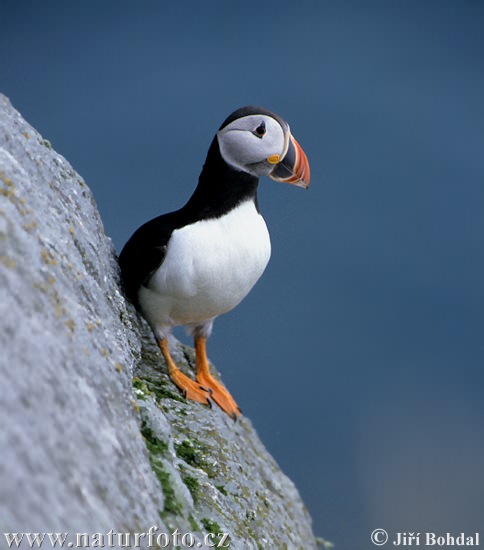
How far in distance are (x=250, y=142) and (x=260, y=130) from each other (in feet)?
0.25

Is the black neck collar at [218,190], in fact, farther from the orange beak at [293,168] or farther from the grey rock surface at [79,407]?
the grey rock surface at [79,407]

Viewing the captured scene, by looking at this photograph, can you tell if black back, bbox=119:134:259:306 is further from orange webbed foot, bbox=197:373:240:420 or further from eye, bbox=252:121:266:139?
orange webbed foot, bbox=197:373:240:420

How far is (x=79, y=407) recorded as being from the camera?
91.2 inches

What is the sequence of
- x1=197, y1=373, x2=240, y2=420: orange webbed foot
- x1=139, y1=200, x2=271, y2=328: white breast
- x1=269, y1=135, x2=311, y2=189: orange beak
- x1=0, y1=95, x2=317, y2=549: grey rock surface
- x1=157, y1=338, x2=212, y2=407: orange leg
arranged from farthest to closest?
x1=197, y1=373, x2=240, y2=420: orange webbed foot < x1=157, y1=338, x2=212, y2=407: orange leg < x1=269, y1=135, x2=311, y2=189: orange beak < x1=139, y1=200, x2=271, y2=328: white breast < x1=0, y1=95, x2=317, y2=549: grey rock surface

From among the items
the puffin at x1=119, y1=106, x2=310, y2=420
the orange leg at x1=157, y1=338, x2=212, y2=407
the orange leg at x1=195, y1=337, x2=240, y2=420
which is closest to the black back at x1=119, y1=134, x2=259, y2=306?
the puffin at x1=119, y1=106, x2=310, y2=420

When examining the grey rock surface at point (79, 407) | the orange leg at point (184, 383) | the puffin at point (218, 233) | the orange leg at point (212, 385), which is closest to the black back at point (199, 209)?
the puffin at point (218, 233)

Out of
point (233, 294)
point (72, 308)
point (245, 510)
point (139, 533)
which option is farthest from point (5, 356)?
point (233, 294)

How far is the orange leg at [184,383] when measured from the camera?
4348 mm

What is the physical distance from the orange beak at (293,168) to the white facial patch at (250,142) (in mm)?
61

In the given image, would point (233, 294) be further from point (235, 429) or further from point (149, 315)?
point (235, 429)

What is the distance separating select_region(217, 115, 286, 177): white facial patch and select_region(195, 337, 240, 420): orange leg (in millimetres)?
1126

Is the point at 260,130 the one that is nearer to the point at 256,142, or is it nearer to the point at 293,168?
the point at 256,142

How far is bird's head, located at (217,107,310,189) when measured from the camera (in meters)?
4.11

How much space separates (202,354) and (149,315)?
1.97 feet
